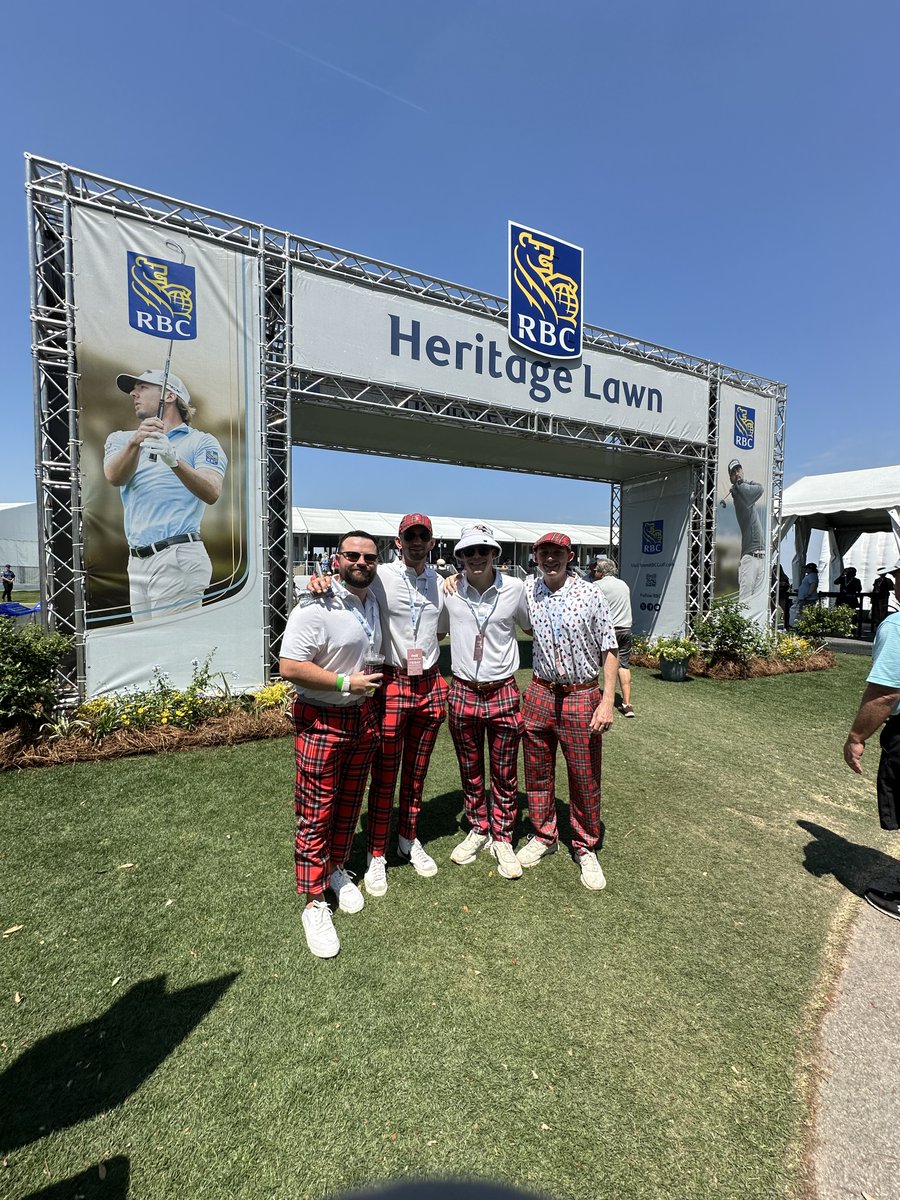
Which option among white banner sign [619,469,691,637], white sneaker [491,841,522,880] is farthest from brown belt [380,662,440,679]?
white banner sign [619,469,691,637]

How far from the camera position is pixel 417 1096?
1.87 meters

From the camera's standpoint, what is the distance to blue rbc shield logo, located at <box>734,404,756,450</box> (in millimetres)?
11234

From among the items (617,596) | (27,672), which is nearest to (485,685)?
(617,596)

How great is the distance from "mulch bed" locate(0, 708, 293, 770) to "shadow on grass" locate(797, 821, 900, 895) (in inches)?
198

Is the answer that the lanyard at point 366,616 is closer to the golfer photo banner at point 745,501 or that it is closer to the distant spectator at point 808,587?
the golfer photo banner at point 745,501

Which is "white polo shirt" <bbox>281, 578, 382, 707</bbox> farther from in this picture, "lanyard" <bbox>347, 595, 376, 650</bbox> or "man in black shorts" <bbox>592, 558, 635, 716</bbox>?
"man in black shorts" <bbox>592, 558, 635, 716</bbox>

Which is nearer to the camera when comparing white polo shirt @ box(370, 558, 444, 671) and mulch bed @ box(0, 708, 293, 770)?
white polo shirt @ box(370, 558, 444, 671)

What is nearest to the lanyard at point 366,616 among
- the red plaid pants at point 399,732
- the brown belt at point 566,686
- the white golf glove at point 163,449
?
the red plaid pants at point 399,732

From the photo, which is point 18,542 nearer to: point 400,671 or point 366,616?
point 400,671

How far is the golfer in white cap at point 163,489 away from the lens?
5.87 m

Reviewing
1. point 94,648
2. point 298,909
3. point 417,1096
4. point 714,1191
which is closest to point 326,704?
point 298,909

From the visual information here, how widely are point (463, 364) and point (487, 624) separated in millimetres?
6185

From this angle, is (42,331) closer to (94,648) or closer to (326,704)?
(94,648)

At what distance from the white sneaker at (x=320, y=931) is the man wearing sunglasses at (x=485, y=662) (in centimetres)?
98
